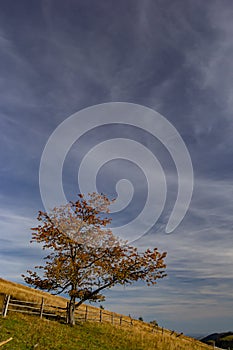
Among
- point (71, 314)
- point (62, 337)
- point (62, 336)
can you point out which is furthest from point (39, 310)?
point (62, 337)

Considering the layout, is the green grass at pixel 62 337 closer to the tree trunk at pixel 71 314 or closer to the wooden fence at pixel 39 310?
the tree trunk at pixel 71 314

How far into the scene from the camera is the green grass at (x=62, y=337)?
18375mm

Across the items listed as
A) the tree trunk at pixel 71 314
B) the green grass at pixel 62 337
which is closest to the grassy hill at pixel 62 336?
A: the green grass at pixel 62 337

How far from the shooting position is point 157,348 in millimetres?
25609

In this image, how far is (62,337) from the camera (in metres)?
21.5

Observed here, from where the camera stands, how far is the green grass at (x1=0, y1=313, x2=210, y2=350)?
1838cm

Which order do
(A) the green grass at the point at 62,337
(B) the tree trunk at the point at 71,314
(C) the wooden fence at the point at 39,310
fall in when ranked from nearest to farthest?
(A) the green grass at the point at 62,337
(C) the wooden fence at the point at 39,310
(B) the tree trunk at the point at 71,314

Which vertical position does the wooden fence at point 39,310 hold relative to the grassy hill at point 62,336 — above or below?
above

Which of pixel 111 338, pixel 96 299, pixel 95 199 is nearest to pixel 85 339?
pixel 111 338

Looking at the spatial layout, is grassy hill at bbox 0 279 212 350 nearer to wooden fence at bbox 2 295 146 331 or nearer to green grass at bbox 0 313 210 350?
green grass at bbox 0 313 210 350

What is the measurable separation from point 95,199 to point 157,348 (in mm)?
13934

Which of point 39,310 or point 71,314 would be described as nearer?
point 71,314

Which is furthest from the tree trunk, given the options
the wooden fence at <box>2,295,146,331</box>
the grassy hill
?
the grassy hill

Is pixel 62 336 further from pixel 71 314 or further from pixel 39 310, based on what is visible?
pixel 39 310
